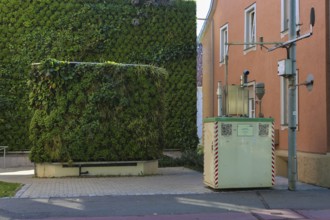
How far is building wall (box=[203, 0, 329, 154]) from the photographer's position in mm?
12680

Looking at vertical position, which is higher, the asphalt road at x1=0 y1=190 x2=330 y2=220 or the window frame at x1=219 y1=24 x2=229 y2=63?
the window frame at x1=219 y1=24 x2=229 y2=63

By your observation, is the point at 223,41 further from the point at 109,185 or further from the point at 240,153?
the point at 109,185

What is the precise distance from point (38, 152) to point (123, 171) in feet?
8.64

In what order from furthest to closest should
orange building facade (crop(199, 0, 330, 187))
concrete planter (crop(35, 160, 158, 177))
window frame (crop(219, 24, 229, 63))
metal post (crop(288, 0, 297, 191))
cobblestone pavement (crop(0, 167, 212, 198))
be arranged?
window frame (crop(219, 24, 229, 63)), concrete planter (crop(35, 160, 158, 177)), orange building facade (crop(199, 0, 330, 187)), metal post (crop(288, 0, 297, 191)), cobblestone pavement (crop(0, 167, 212, 198))

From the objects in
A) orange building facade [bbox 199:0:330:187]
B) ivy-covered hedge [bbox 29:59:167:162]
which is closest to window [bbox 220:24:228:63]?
orange building facade [bbox 199:0:330:187]

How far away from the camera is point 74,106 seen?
14594 mm

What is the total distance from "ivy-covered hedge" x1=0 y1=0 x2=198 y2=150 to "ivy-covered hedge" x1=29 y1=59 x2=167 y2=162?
496 cm

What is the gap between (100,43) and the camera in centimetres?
2027

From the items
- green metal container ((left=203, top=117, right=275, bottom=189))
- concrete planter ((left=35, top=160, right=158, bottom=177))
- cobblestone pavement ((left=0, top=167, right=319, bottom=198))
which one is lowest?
cobblestone pavement ((left=0, top=167, right=319, bottom=198))

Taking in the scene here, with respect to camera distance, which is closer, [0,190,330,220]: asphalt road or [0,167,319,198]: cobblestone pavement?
[0,190,330,220]: asphalt road

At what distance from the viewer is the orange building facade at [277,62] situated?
12.6m

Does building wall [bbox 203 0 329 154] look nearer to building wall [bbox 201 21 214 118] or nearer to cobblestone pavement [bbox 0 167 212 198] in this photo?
building wall [bbox 201 21 214 118]

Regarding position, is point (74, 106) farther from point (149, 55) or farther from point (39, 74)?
point (149, 55)

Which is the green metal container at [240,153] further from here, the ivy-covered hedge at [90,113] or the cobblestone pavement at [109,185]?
the ivy-covered hedge at [90,113]
